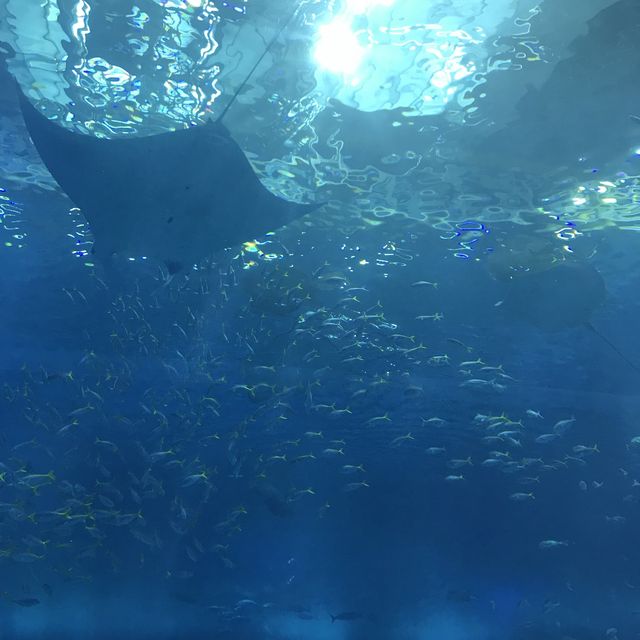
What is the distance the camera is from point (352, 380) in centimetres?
1898

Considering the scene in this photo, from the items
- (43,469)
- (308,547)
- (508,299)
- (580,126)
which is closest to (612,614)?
(308,547)

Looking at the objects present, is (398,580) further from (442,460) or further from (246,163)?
(246,163)

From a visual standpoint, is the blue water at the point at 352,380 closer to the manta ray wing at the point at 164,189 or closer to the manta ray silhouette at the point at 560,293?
the manta ray silhouette at the point at 560,293

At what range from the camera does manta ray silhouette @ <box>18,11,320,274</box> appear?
7176 millimetres

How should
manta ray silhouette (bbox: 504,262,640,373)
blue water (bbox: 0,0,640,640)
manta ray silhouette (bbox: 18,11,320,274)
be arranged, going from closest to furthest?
manta ray silhouette (bbox: 18,11,320,274) → blue water (bbox: 0,0,640,640) → manta ray silhouette (bbox: 504,262,640,373)

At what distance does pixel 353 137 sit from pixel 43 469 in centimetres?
2051

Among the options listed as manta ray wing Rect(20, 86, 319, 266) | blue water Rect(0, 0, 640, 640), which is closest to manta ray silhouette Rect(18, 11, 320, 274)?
manta ray wing Rect(20, 86, 319, 266)

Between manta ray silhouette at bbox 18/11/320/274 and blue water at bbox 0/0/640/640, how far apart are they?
52cm

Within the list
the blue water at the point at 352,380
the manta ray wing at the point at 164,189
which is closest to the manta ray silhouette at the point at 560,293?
the blue water at the point at 352,380

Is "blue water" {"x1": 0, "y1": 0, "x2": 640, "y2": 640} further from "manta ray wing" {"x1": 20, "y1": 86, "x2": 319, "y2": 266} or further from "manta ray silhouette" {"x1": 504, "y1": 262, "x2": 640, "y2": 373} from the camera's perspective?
"manta ray wing" {"x1": 20, "y1": 86, "x2": 319, "y2": 266}

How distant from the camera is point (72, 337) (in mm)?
20047

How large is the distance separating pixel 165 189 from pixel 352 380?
12535 millimetres

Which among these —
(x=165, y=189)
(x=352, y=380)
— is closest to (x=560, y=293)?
(x=352, y=380)

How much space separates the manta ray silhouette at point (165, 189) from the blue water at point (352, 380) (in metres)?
0.52
